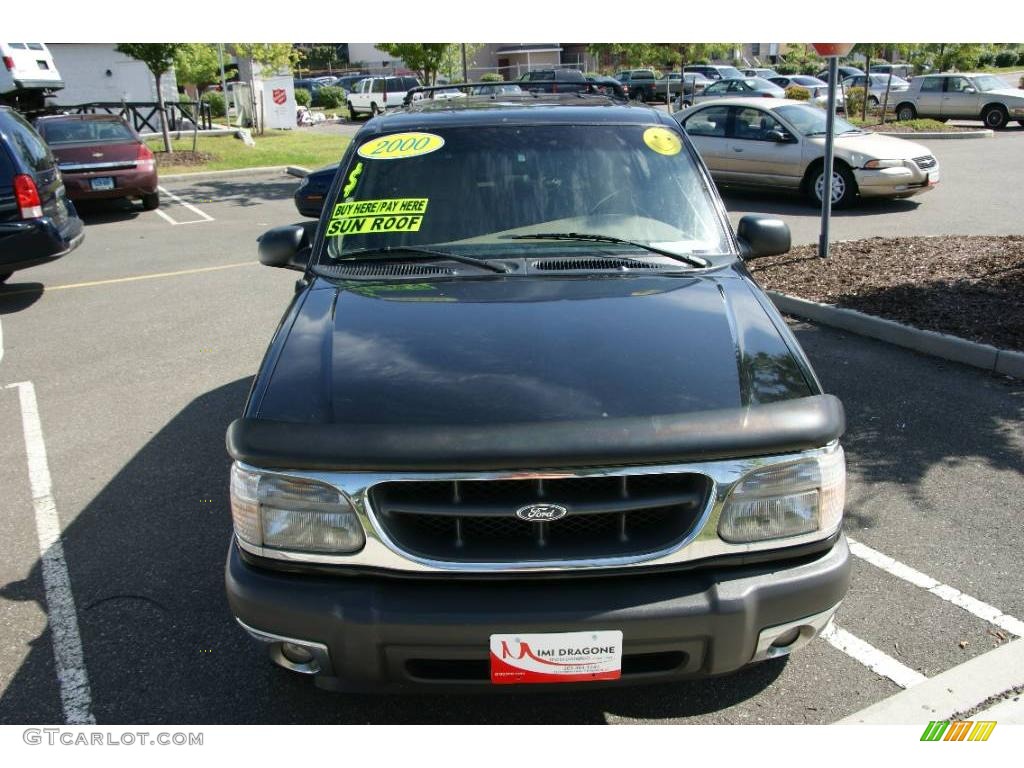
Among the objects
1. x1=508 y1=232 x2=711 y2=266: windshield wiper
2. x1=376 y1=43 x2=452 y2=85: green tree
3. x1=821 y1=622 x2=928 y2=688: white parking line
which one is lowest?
x1=821 y1=622 x2=928 y2=688: white parking line

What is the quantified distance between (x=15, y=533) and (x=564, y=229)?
122 inches

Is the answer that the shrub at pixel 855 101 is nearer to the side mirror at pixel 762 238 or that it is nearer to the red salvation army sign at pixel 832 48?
the red salvation army sign at pixel 832 48

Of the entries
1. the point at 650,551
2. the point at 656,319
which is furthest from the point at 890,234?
the point at 650,551

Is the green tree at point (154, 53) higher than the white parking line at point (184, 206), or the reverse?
the green tree at point (154, 53)

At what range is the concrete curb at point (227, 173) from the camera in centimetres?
1917

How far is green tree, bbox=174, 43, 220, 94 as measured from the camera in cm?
2778

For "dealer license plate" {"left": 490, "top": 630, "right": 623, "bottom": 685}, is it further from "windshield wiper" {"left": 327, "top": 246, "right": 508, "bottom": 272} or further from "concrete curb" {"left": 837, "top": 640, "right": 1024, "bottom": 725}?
"windshield wiper" {"left": 327, "top": 246, "right": 508, "bottom": 272}

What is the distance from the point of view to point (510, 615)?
8.00 ft

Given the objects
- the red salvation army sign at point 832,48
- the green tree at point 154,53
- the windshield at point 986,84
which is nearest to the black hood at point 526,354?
the red salvation army sign at point 832,48

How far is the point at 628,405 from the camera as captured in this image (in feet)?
8.50

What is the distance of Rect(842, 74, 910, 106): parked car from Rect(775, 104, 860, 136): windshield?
1611 cm

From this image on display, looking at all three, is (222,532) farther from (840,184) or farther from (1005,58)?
(1005,58)
